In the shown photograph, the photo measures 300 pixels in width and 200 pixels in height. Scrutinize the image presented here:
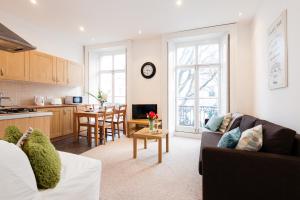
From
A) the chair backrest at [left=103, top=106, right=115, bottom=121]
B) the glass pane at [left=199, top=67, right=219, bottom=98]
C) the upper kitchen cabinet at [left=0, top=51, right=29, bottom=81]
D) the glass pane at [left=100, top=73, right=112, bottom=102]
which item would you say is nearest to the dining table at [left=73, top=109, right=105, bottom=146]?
the chair backrest at [left=103, top=106, right=115, bottom=121]

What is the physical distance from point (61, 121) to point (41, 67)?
1.39 m

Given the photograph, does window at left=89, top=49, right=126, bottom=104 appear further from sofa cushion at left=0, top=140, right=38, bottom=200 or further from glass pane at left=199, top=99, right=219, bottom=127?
sofa cushion at left=0, top=140, right=38, bottom=200

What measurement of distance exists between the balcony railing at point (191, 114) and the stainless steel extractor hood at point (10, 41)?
3.85 m

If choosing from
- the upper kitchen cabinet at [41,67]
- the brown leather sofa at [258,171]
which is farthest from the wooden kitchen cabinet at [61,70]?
the brown leather sofa at [258,171]

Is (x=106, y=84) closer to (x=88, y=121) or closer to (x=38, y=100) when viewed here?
(x=88, y=121)

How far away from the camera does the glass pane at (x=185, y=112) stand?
4.77 meters

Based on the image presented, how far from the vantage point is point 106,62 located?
5809 millimetres

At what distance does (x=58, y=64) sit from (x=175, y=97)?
3.30 metres

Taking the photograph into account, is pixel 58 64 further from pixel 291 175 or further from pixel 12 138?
pixel 291 175

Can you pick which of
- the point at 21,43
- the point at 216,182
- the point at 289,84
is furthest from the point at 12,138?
the point at 289,84

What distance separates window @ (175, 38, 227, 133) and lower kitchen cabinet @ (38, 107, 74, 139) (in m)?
2.98

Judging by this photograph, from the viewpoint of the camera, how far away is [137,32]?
448cm

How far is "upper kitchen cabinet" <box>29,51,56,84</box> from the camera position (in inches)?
149

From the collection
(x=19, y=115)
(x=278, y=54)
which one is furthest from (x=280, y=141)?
(x=19, y=115)
